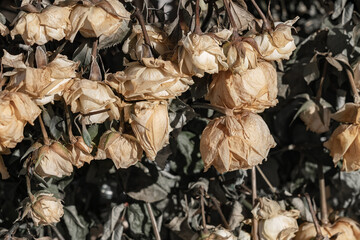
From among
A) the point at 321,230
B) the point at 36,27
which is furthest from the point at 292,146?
the point at 36,27

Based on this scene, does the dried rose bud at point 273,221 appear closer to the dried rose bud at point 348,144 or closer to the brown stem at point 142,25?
the dried rose bud at point 348,144

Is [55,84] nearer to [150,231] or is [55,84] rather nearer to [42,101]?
[42,101]

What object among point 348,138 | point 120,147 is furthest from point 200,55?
point 348,138

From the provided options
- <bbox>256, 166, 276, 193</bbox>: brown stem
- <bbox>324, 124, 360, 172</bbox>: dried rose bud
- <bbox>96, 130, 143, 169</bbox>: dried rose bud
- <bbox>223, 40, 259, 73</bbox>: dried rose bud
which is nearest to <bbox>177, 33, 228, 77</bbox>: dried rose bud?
<bbox>223, 40, 259, 73</bbox>: dried rose bud

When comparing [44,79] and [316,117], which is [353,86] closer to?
[316,117]

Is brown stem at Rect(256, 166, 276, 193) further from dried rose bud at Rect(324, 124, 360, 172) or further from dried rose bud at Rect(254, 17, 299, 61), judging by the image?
dried rose bud at Rect(254, 17, 299, 61)

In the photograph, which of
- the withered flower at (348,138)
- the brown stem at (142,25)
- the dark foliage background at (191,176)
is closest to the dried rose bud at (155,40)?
the brown stem at (142,25)
